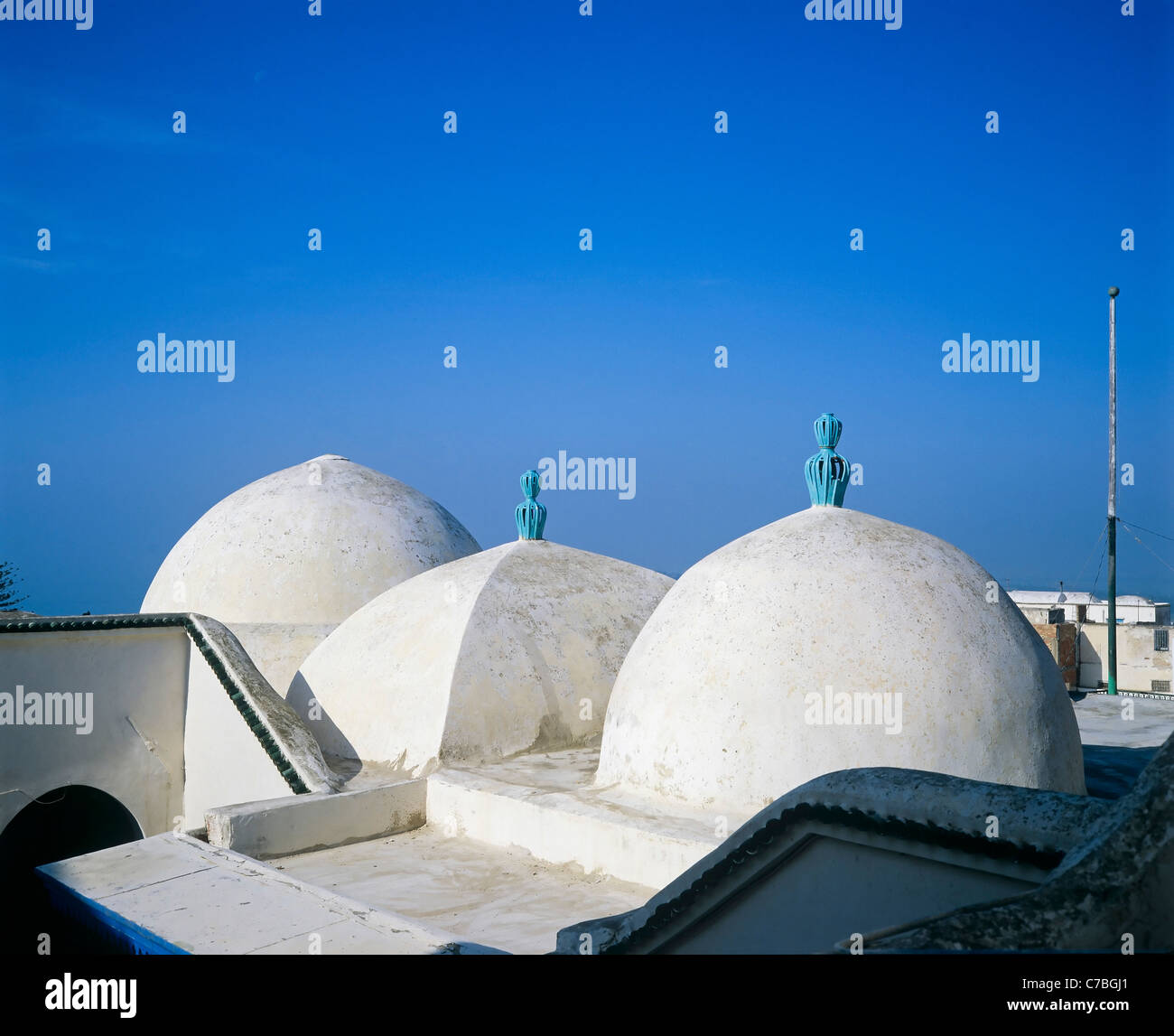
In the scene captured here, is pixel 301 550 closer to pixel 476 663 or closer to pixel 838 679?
pixel 476 663

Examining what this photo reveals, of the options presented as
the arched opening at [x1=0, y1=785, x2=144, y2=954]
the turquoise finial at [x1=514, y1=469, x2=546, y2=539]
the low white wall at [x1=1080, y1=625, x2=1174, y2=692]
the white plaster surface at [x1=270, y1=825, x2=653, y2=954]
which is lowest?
the arched opening at [x1=0, y1=785, x2=144, y2=954]

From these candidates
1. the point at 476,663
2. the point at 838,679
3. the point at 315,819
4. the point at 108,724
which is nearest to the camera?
the point at 838,679

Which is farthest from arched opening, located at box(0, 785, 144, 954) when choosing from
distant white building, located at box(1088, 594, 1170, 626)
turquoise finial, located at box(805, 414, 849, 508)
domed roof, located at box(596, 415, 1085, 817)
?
distant white building, located at box(1088, 594, 1170, 626)

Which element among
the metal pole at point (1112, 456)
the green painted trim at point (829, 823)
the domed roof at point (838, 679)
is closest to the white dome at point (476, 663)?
the domed roof at point (838, 679)

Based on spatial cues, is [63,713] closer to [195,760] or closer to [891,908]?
[195,760]

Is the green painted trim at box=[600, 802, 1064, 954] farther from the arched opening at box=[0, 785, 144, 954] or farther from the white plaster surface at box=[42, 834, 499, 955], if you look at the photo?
Result: the arched opening at box=[0, 785, 144, 954]

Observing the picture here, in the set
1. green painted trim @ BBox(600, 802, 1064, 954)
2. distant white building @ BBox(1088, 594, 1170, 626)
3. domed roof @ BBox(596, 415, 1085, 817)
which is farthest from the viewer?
distant white building @ BBox(1088, 594, 1170, 626)

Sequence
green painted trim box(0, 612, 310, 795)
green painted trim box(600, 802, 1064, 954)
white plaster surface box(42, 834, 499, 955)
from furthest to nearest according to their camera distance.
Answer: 1. green painted trim box(0, 612, 310, 795)
2. white plaster surface box(42, 834, 499, 955)
3. green painted trim box(600, 802, 1064, 954)

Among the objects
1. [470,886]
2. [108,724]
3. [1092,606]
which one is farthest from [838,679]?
[1092,606]

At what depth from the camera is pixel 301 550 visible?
1515 centimetres

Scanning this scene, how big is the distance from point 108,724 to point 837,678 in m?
9.57

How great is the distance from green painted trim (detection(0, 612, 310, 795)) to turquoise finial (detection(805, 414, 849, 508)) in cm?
548

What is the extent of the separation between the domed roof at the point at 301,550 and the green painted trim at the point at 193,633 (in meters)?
2.19

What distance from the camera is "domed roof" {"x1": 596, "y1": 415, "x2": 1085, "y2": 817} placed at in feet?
23.4
